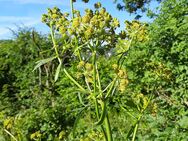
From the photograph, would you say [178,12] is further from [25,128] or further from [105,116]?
[105,116]

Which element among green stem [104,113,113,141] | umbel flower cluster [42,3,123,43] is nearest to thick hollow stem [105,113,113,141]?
green stem [104,113,113,141]

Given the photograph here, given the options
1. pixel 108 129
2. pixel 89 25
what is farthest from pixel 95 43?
pixel 108 129

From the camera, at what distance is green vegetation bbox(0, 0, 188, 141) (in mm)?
1836

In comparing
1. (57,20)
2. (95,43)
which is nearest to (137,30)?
(95,43)

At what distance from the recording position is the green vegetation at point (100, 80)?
1.84m

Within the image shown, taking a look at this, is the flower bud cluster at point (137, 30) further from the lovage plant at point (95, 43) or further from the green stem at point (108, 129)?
the green stem at point (108, 129)

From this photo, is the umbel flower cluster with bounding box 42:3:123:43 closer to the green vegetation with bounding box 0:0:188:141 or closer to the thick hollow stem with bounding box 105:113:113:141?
the green vegetation with bounding box 0:0:188:141

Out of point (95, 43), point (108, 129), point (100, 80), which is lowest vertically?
point (108, 129)

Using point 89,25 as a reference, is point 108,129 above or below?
below

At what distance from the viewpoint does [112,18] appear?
188 cm

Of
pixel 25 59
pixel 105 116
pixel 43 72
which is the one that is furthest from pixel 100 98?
pixel 25 59

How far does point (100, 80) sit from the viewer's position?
1.90m

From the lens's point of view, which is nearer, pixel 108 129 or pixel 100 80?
pixel 108 129

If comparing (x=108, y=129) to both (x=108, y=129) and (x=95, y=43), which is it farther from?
(x=95, y=43)
